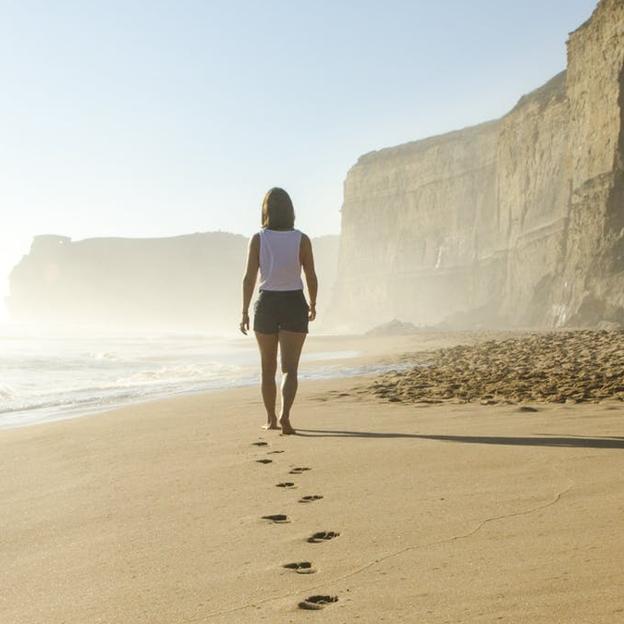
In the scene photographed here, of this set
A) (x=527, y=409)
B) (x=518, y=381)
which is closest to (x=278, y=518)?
(x=527, y=409)

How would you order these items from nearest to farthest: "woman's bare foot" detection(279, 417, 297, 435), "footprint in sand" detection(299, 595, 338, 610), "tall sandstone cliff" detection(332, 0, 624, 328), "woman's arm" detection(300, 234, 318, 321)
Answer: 1. "footprint in sand" detection(299, 595, 338, 610)
2. "woman's bare foot" detection(279, 417, 297, 435)
3. "woman's arm" detection(300, 234, 318, 321)
4. "tall sandstone cliff" detection(332, 0, 624, 328)

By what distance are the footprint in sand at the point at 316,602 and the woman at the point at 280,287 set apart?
3.39 meters

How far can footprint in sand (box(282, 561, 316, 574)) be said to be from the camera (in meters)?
2.23

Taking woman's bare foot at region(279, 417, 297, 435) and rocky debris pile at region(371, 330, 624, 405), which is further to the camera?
rocky debris pile at region(371, 330, 624, 405)

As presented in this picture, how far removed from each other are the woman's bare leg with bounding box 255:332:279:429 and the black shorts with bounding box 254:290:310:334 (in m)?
0.07

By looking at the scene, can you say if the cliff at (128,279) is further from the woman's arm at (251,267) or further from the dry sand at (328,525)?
the dry sand at (328,525)

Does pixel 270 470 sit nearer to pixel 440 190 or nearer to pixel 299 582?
pixel 299 582

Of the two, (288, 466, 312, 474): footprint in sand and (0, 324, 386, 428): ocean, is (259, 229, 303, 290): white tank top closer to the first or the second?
(288, 466, 312, 474): footprint in sand

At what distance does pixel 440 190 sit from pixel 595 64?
101ft

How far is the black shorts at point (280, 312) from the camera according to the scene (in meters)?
5.45

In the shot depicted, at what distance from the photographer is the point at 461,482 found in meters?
3.31

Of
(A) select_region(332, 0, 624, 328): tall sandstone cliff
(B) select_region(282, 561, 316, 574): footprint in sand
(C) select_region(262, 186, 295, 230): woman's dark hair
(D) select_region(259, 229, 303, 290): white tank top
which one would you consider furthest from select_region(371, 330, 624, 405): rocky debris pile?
(A) select_region(332, 0, 624, 328): tall sandstone cliff

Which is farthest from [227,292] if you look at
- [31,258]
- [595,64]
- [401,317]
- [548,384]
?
[548,384]

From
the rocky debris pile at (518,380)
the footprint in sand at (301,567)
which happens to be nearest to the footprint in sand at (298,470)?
the footprint in sand at (301,567)
